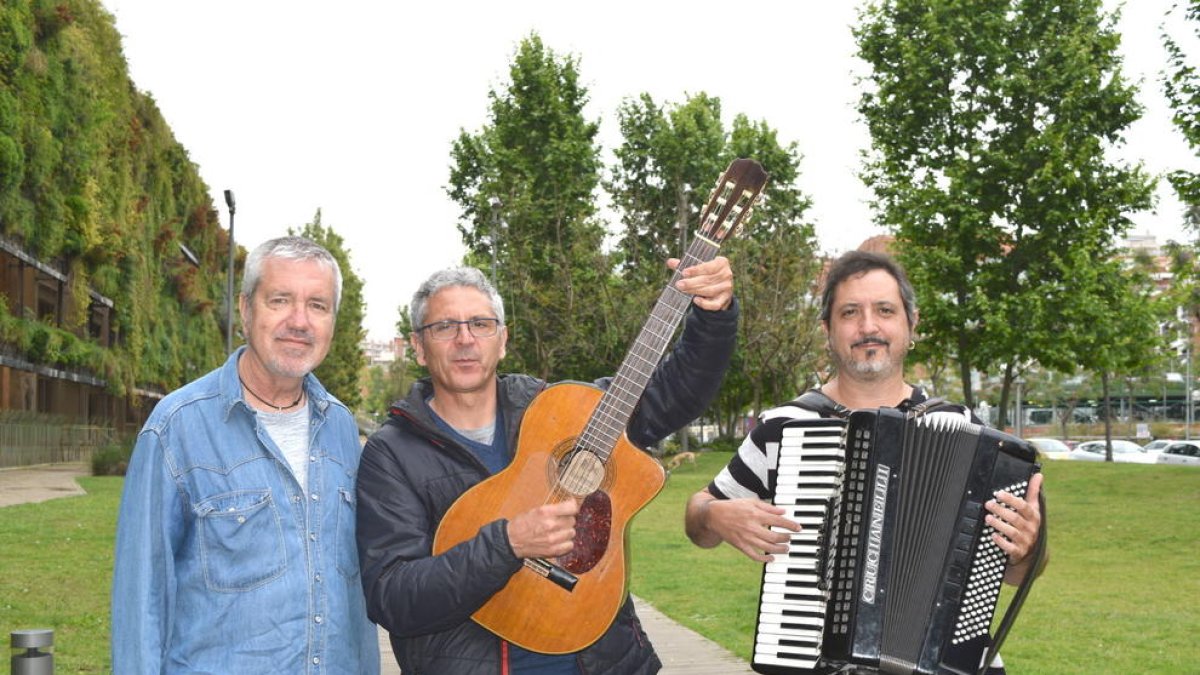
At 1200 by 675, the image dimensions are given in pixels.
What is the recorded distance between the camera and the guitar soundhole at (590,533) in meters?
3.79

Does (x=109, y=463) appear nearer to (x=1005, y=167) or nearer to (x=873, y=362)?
(x=1005, y=167)

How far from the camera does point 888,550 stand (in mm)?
3584

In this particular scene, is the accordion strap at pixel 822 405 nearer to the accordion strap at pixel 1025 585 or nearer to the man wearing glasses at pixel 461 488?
→ the man wearing glasses at pixel 461 488

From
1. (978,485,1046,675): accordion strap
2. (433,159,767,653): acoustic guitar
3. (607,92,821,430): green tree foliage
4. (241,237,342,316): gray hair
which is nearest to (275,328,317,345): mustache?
(241,237,342,316): gray hair

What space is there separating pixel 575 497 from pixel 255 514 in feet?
3.40

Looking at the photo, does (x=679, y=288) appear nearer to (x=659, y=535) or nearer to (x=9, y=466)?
(x=659, y=535)

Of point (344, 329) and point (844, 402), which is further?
point (344, 329)

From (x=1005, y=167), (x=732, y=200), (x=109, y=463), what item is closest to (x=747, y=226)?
(x=1005, y=167)

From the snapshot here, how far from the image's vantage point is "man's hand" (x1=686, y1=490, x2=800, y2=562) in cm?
360

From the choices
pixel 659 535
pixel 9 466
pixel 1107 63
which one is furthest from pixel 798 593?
pixel 9 466

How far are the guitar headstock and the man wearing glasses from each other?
0.66ft

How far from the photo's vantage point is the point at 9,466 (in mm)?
36594

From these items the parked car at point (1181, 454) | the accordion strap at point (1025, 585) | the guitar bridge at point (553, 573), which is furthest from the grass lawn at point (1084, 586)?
the parked car at point (1181, 454)

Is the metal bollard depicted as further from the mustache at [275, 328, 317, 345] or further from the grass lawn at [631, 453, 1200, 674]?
the grass lawn at [631, 453, 1200, 674]
